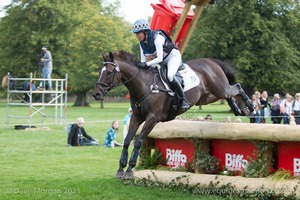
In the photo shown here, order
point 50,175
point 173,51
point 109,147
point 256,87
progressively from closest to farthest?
point 173,51 < point 50,175 < point 109,147 < point 256,87

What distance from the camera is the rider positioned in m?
9.38

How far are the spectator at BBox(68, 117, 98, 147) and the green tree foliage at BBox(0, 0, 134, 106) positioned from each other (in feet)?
130

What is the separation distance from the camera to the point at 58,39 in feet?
201

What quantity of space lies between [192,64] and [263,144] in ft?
7.74

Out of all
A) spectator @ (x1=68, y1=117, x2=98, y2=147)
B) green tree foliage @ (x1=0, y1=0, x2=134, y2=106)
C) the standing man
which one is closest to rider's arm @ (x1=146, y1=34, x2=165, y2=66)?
spectator @ (x1=68, y1=117, x2=98, y2=147)

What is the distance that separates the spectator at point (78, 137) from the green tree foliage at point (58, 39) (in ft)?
130

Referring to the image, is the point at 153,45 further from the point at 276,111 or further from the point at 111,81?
the point at 276,111

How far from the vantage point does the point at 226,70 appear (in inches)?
443

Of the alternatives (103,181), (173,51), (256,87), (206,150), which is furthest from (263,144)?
(256,87)

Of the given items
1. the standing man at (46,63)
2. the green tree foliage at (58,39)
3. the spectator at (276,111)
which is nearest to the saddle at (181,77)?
the spectator at (276,111)

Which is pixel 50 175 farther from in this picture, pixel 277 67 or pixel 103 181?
pixel 277 67

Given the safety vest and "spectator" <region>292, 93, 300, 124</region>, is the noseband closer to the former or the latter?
the safety vest

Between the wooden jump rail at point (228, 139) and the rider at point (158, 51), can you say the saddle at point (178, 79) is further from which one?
the wooden jump rail at point (228, 139)

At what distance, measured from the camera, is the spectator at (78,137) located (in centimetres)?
1855
